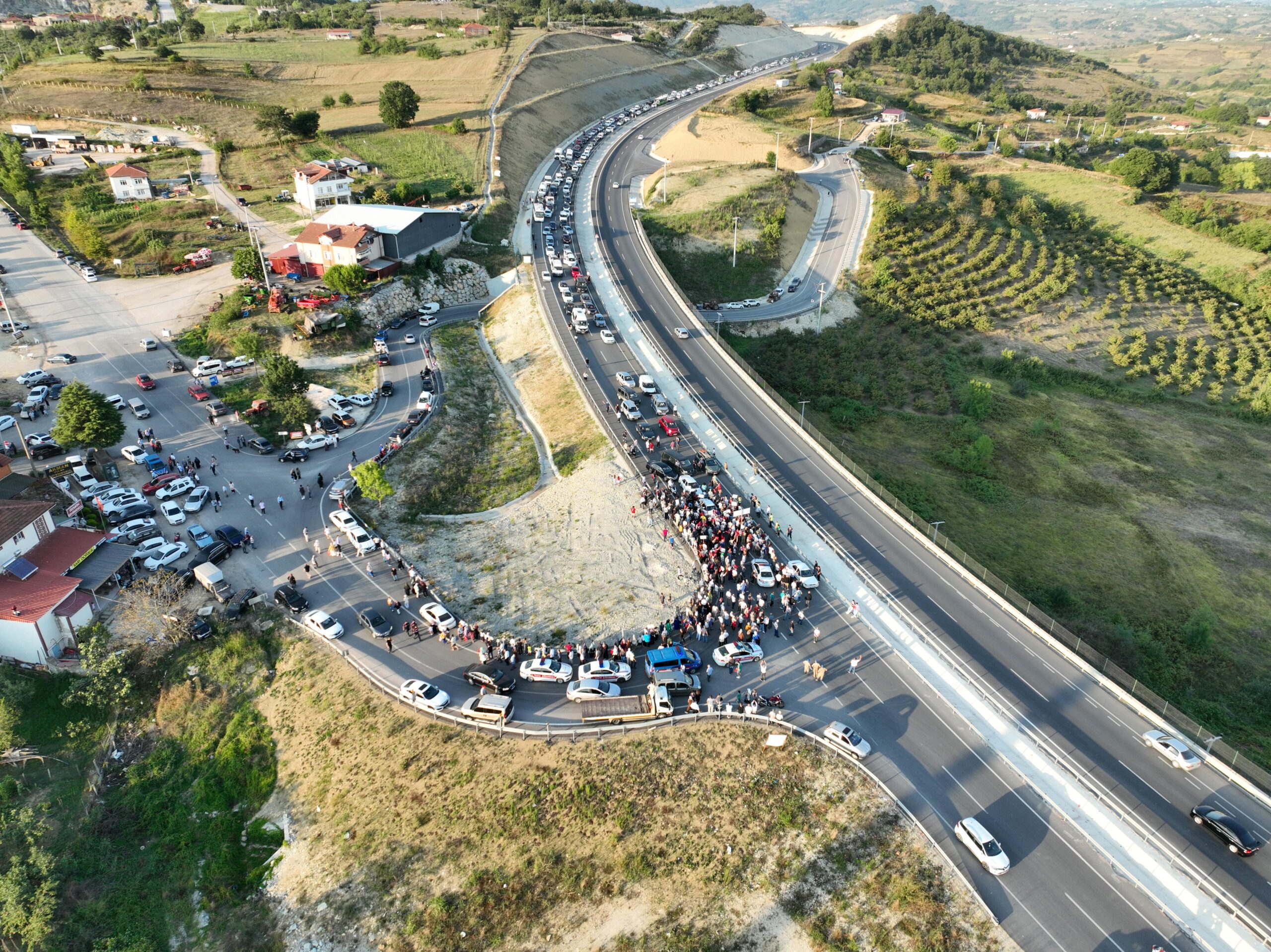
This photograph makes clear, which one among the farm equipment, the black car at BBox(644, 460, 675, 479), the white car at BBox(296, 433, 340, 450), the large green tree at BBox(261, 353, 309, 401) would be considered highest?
the farm equipment

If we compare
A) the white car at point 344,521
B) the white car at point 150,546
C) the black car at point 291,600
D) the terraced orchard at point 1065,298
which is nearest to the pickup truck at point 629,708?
the black car at point 291,600

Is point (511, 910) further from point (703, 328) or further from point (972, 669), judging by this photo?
point (703, 328)

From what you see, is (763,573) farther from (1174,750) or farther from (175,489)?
(175,489)

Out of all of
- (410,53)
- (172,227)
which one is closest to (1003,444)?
(172,227)

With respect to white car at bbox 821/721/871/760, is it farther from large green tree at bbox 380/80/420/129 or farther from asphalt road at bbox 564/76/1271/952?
large green tree at bbox 380/80/420/129

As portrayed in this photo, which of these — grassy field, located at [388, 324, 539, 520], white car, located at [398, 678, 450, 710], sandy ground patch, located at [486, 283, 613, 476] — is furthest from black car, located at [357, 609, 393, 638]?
sandy ground patch, located at [486, 283, 613, 476]

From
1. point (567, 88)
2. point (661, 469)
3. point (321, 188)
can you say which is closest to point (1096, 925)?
point (661, 469)
